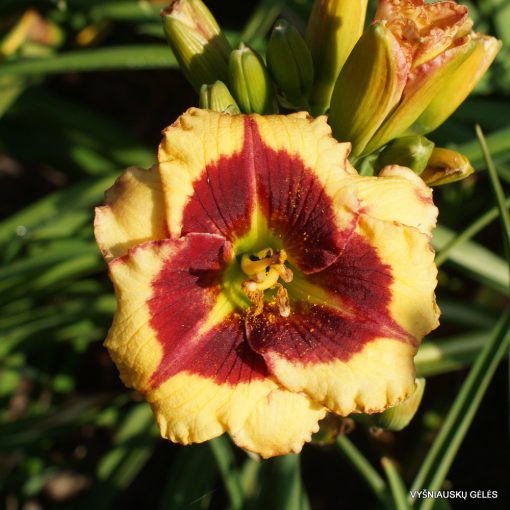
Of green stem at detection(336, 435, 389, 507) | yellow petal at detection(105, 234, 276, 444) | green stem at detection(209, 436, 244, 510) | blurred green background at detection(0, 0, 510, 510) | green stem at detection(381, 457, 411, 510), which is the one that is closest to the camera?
yellow petal at detection(105, 234, 276, 444)

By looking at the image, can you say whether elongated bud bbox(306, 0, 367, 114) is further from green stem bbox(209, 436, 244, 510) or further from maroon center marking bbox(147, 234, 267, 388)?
green stem bbox(209, 436, 244, 510)

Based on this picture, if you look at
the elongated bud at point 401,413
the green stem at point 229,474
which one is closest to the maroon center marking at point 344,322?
the elongated bud at point 401,413

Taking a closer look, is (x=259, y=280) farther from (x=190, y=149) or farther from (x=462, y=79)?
(x=462, y=79)

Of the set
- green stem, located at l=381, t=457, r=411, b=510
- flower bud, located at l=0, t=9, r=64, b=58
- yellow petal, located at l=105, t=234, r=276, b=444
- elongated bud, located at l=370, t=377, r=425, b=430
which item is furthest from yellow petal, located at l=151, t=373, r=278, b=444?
flower bud, located at l=0, t=9, r=64, b=58

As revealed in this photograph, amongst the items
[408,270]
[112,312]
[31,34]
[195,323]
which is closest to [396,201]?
[408,270]

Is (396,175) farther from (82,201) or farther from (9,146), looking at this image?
(9,146)

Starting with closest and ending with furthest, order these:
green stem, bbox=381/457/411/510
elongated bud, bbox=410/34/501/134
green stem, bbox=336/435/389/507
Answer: elongated bud, bbox=410/34/501/134
green stem, bbox=381/457/411/510
green stem, bbox=336/435/389/507

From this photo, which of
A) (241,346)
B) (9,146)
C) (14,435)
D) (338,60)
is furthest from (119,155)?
(241,346)

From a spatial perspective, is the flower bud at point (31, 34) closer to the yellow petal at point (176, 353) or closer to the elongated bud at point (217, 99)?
the elongated bud at point (217, 99)
